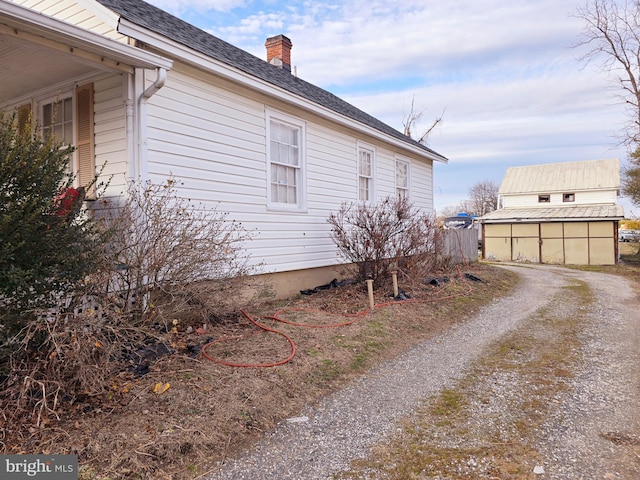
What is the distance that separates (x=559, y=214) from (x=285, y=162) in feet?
68.7

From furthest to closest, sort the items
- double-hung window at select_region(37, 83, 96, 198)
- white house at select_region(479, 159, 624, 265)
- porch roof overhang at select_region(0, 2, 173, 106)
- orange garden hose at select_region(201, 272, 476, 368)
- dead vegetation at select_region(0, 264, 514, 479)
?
1. white house at select_region(479, 159, 624, 265)
2. double-hung window at select_region(37, 83, 96, 198)
3. orange garden hose at select_region(201, 272, 476, 368)
4. porch roof overhang at select_region(0, 2, 173, 106)
5. dead vegetation at select_region(0, 264, 514, 479)

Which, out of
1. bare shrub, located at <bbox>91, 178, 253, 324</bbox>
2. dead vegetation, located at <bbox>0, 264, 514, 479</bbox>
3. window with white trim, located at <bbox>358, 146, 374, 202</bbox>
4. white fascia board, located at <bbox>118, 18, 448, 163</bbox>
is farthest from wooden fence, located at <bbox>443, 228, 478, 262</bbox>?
bare shrub, located at <bbox>91, 178, 253, 324</bbox>

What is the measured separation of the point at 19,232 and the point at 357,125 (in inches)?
300

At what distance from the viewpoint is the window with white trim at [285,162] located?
304 inches

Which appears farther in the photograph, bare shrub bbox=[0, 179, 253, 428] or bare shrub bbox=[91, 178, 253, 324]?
bare shrub bbox=[91, 178, 253, 324]

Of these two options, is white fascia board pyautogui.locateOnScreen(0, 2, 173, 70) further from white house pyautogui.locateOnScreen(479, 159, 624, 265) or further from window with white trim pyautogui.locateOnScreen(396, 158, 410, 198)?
white house pyautogui.locateOnScreen(479, 159, 624, 265)

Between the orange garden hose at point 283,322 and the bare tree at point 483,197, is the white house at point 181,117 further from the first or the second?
the bare tree at point 483,197

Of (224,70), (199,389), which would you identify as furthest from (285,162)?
(199,389)

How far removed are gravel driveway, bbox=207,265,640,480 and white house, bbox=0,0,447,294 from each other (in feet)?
11.1

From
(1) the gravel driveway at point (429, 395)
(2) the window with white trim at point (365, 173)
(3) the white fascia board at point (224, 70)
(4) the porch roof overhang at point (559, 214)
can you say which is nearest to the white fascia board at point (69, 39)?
(3) the white fascia board at point (224, 70)

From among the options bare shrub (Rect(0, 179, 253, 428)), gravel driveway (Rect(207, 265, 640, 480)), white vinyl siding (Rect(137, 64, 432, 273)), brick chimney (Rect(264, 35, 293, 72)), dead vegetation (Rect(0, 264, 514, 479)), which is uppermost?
brick chimney (Rect(264, 35, 293, 72))

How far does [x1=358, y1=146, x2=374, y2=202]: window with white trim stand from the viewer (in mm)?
10395

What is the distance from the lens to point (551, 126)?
1227 inches

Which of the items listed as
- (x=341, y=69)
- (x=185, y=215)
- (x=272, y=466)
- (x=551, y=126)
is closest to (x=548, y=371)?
(x=272, y=466)
